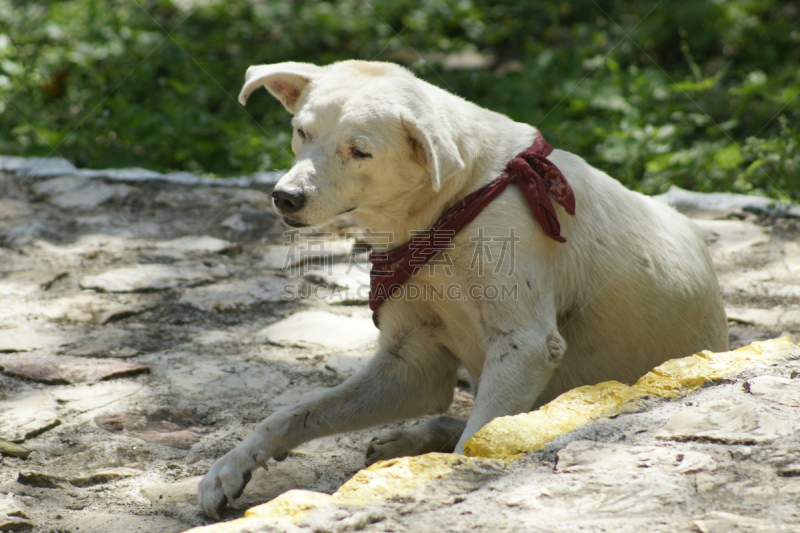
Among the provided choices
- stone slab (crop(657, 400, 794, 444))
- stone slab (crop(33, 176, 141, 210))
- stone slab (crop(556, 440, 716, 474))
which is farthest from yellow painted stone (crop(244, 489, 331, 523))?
stone slab (crop(33, 176, 141, 210))

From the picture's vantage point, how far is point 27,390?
3217 mm

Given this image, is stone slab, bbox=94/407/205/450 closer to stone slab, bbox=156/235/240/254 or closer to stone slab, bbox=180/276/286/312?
stone slab, bbox=180/276/286/312

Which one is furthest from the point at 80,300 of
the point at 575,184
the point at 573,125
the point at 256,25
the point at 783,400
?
the point at 256,25

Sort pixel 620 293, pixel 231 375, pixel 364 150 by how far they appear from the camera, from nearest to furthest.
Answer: pixel 364 150 < pixel 620 293 < pixel 231 375

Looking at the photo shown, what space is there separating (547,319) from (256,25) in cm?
737

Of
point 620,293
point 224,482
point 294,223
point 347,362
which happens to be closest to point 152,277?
point 347,362

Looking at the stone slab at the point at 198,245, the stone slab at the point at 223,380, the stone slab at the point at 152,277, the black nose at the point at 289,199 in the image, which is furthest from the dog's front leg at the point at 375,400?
the stone slab at the point at 198,245

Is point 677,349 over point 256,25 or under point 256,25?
under

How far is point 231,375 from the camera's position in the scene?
353 centimetres

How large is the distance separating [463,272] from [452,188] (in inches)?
13.5

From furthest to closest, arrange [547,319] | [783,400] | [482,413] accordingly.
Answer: [547,319] < [482,413] < [783,400]

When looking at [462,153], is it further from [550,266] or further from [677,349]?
[677,349]

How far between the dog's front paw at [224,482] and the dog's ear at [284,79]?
155cm

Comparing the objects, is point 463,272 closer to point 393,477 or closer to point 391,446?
point 391,446
